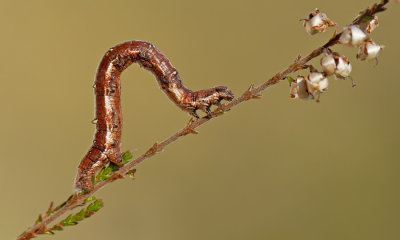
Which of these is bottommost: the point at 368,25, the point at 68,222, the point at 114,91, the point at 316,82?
the point at 68,222

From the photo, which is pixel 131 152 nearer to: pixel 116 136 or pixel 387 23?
pixel 116 136

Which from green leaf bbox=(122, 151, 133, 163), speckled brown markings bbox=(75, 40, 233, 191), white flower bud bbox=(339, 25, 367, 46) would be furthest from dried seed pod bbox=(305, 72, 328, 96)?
green leaf bbox=(122, 151, 133, 163)

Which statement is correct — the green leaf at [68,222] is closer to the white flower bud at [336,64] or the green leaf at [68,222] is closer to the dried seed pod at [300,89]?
the dried seed pod at [300,89]

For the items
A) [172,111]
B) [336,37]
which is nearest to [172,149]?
[172,111]

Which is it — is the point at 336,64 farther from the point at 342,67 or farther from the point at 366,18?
the point at 366,18

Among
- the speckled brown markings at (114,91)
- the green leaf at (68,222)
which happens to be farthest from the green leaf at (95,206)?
the speckled brown markings at (114,91)

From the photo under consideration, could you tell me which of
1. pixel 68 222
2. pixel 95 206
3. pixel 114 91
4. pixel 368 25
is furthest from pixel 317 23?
pixel 68 222
